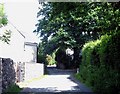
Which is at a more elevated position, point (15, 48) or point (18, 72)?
point (15, 48)

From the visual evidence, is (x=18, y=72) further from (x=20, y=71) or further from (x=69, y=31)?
(x=69, y=31)

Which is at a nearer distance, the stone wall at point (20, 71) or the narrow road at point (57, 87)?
the narrow road at point (57, 87)

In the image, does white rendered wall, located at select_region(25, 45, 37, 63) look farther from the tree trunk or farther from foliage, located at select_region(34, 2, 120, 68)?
the tree trunk

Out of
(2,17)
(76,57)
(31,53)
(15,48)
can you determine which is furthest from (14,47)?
(2,17)

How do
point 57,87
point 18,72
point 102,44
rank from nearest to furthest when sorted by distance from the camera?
point 102,44 < point 57,87 < point 18,72

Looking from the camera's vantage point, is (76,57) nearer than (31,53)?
Yes

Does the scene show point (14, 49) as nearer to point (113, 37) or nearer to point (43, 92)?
point (43, 92)

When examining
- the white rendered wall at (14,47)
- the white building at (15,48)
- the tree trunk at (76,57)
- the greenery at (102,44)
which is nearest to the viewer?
the greenery at (102,44)

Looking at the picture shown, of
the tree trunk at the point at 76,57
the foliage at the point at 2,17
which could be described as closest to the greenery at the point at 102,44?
the foliage at the point at 2,17

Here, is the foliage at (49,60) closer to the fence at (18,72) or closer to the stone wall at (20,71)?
the fence at (18,72)

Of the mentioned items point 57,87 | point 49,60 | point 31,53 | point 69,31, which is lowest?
point 57,87

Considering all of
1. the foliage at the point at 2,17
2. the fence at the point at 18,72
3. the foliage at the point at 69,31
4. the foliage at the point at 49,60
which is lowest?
the fence at the point at 18,72

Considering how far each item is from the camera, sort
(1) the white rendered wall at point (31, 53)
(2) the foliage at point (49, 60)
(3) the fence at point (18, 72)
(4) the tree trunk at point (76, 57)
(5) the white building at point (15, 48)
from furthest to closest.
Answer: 1. (2) the foliage at point (49, 60)
2. (1) the white rendered wall at point (31, 53)
3. (4) the tree trunk at point (76, 57)
4. (5) the white building at point (15, 48)
5. (3) the fence at point (18, 72)

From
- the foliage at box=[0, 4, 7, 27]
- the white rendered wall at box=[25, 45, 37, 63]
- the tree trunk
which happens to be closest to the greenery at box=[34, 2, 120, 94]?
the foliage at box=[0, 4, 7, 27]
